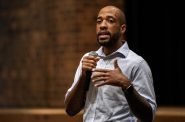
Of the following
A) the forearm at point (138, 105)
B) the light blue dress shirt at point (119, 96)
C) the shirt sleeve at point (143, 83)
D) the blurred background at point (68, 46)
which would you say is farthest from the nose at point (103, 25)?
the blurred background at point (68, 46)

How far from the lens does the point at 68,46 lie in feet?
20.6

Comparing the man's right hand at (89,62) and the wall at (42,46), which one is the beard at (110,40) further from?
the wall at (42,46)

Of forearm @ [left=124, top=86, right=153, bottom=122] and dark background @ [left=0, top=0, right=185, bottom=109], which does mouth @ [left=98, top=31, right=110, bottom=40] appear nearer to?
forearm @ [left=124, top=86, right=153, bottom=122]

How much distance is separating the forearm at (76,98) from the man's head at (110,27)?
0.30 m

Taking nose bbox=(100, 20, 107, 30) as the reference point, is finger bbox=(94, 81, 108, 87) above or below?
below

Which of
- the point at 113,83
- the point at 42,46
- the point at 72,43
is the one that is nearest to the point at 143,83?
the point at 113,83

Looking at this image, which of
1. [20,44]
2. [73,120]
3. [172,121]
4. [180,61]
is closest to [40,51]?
[20,44]

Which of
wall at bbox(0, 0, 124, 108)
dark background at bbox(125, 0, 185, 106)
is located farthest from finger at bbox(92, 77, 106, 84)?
dark background at bbox(125, 0, 185, 106)

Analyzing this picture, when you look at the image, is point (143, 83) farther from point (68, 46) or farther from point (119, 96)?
point (68, 46)

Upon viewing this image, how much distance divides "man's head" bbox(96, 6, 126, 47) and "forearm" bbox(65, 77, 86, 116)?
1.00 ft

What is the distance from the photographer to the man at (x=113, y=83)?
2852mm

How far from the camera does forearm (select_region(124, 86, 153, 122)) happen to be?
2838mm

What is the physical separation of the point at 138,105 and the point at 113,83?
0.21 m

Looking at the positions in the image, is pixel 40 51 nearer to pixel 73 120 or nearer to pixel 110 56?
pixel 73 120
